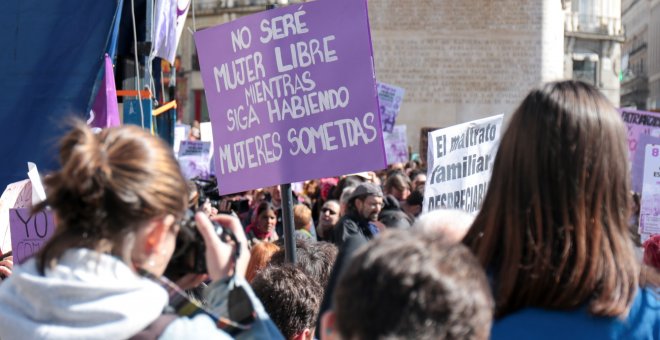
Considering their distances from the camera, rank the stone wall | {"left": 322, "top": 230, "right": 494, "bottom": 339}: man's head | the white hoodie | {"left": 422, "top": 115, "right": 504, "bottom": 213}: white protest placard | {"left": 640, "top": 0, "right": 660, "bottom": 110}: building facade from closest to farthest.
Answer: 1. {"left": 322, "top": 230, "right": 494, "bottom": 339}: man's head
2. the white hoodie
3. {"left": 422, "top": 115, "right": 504, "bottom": 213}: white protest placard
4. the stone wall
5. {"left": 640, "top": 0, "right": 660, "bottom": 110}: building facade

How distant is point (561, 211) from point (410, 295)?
64 cm

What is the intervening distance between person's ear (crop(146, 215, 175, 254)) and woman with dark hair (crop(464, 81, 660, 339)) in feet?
2.12

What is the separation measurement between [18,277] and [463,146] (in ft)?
13.6

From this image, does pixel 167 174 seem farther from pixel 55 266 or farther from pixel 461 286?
pixel 461 286

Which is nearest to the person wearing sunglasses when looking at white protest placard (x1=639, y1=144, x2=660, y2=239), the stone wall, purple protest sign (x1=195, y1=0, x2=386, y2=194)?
white protest placard (x1=639, y1=144, x2=660, y2=239)

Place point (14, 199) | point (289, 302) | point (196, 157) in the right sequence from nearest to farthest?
point (289, 302) < point (14, 199) < point (196, 157)

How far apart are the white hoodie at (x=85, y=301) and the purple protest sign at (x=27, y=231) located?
272 cm

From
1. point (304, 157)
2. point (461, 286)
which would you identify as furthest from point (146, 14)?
point (461, 286)

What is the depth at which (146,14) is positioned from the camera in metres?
6.70

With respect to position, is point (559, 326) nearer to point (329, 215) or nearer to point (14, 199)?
point (14, 199)

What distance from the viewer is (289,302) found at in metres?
3.40

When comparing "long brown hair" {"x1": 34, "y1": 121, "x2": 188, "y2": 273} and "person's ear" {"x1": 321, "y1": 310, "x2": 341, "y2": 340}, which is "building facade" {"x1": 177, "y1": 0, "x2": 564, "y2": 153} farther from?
"person's ear" {"x1": 321, "y1": 310, "x2": 341, "y2": 340}

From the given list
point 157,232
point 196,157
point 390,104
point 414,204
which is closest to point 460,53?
point 390,104

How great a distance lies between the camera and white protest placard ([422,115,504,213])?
584cm
